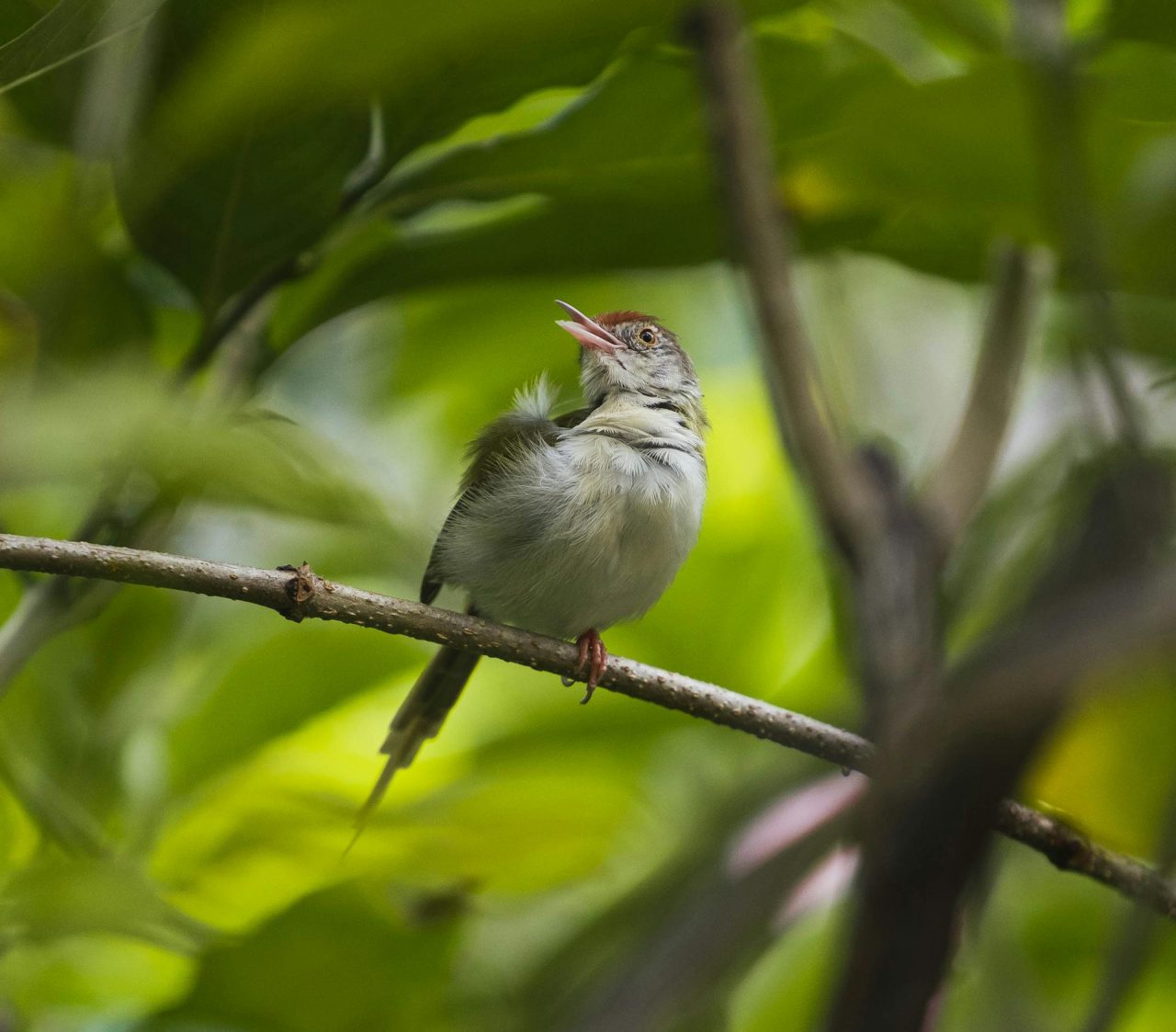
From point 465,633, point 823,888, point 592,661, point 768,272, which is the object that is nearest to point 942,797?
point 768,272

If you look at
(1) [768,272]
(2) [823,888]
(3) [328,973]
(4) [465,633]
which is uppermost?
(1) [768,272]

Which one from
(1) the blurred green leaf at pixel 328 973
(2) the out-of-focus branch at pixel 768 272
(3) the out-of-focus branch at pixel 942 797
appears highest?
(2) the out-of-focus branch at pixel 768 272

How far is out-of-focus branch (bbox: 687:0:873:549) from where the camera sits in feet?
2.84

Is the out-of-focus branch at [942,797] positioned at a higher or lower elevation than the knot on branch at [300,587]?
higher

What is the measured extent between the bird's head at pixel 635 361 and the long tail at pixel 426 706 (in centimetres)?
102

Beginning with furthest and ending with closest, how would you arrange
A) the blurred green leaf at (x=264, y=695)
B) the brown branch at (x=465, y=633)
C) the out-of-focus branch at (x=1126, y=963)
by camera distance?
the blurred green leaf at (x=264, y=695) → the brown branch at (x=465, y=633) → the out-of-focus branch at (x=1126, y=963)

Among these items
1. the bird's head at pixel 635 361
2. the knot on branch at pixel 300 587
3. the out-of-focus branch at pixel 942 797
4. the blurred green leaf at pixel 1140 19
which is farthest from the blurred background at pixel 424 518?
the bird's head at pixel 635 361

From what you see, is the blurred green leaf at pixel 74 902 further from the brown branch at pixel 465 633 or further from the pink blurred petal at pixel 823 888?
the pink blurred petal at pixel 823 888

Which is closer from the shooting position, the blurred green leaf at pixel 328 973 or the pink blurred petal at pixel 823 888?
the pink blurred petal at pixel 823 888

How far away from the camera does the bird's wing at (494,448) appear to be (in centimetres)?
300

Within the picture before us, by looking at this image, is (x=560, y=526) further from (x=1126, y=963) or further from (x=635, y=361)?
(x=1126, y=963)

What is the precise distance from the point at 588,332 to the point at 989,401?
6.29 ft

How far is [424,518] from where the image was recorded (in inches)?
115

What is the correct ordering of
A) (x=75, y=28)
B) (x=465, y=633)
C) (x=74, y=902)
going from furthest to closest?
(x=465, y=633), (x=74, y=902), (x=75, y=28)
